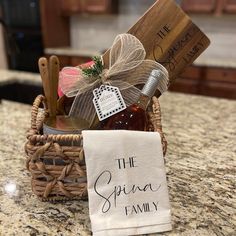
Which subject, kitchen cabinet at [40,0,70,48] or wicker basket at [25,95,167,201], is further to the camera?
kitchen cabinet at [40,0,70,48]

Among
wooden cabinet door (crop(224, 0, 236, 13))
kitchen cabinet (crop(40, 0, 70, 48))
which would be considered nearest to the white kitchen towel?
wooden cabinet door (crop(224, 0, 236, 13))

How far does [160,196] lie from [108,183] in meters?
0.10

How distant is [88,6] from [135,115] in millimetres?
3349

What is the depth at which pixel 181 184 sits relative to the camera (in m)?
0.69

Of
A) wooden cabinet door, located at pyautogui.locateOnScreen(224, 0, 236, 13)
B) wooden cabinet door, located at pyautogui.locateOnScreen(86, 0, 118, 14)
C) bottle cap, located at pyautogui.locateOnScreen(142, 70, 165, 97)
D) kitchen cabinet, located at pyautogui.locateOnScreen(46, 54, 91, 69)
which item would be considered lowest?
bottle cap, located at pyautogui.locateOnScreen(142, 70, 165, 97)

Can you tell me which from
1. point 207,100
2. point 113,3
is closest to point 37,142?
point 207,100

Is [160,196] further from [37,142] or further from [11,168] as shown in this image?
[11,168]

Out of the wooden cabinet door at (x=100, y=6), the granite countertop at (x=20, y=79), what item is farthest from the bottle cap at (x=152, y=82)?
the wooden cabinet door at (x=100, y=6)

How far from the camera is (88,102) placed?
0.66m

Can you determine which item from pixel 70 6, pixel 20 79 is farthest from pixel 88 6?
pixel 20 79

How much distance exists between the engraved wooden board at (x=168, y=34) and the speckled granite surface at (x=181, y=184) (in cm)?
26

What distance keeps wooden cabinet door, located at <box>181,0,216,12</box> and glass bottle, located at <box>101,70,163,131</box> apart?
2.70 metres

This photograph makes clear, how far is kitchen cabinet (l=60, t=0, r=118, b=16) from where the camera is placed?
3.54 meters

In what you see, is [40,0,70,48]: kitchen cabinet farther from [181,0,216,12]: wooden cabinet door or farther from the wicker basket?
the wicker basket
